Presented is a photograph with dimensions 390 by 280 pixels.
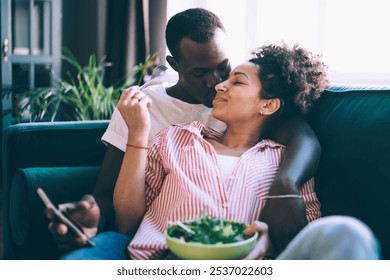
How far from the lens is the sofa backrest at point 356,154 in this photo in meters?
1.39

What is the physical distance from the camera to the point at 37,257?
1482 mm

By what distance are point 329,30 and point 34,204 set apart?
84.5 inches

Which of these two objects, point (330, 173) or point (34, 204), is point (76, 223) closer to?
point (34, 204)

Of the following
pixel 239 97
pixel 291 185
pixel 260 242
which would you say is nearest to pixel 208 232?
pixel 260 242

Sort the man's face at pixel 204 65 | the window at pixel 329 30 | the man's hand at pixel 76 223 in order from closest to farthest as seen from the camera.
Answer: the man's hand at pixel 76 223
the man's face at pixel 204 65
the window at pixel 329 30

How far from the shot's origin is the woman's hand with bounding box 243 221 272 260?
3.75 ft

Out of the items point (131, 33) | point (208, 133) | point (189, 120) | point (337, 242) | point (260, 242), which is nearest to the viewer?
point (337, 242)

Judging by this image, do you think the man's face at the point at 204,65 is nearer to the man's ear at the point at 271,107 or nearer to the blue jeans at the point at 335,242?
the man's ear at the point at 271,107

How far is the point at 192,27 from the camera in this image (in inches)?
67.6

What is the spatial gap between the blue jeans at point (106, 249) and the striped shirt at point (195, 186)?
0.04m

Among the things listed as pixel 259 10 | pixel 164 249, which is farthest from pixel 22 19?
pixel 164 249

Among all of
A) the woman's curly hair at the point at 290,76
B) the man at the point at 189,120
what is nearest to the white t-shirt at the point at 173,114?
the man at the point at 189,120

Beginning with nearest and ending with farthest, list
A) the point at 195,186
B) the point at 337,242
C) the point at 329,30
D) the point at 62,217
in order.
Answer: the point at 337,242, the point at 62,217, the point at 195,186, the point at 329,30
